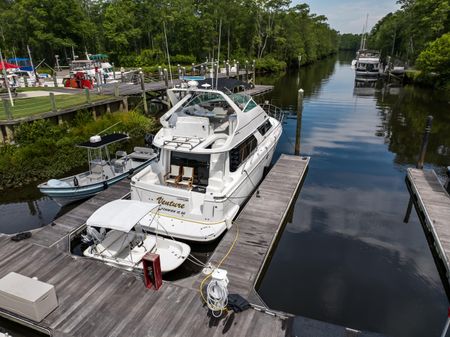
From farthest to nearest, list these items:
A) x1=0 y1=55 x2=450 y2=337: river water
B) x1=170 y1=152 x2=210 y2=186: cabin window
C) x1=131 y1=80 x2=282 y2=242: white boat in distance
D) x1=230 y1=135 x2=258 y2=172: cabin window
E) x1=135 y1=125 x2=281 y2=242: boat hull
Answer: x1=230 y1=135 x2=258 y2=172: cabin window → x1=170 y1=152 x2=210 y2=186: cabin window → x1=131 y1=80 x2=282 y2=242: white boat in distance → x1=135 y1=125 x2=281 y2=242: boat hull → x1=0 y1=55 x2=450 y2=337: river water

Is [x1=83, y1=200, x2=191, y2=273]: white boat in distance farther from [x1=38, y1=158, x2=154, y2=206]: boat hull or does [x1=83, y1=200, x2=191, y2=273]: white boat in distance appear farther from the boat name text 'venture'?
[x1=38, y1=158, x2=154, y2=206]: boat hull

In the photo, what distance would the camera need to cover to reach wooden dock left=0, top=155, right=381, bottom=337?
253 inches

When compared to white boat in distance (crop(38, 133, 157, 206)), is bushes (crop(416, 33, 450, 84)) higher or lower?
higher

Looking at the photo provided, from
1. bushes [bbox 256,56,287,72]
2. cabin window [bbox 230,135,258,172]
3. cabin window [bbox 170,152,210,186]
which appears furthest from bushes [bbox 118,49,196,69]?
cabin window [bbox 170,152,210,186]

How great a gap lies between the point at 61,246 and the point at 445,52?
43704mm

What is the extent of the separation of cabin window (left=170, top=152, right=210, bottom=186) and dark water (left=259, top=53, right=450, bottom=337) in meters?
3.52

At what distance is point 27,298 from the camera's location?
657 centimetres

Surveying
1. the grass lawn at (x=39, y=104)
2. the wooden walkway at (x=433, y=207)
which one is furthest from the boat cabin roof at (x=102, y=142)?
the wooden walkway at (x=433, y=207)

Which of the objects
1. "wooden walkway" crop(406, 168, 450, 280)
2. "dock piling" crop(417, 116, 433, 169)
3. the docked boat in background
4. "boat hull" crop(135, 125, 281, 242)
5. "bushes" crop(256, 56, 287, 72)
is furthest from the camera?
"bushes" crop(256, 56, 287, 72)

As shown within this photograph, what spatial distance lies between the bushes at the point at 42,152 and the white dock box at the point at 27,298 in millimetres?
9239

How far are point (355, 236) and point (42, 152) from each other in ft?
49.4

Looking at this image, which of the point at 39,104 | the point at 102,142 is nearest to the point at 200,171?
the point at 102,142

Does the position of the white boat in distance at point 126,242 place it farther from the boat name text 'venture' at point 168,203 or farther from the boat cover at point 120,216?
the boat name text 'venture' at point 168,203

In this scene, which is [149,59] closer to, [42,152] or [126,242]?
[42,152]
